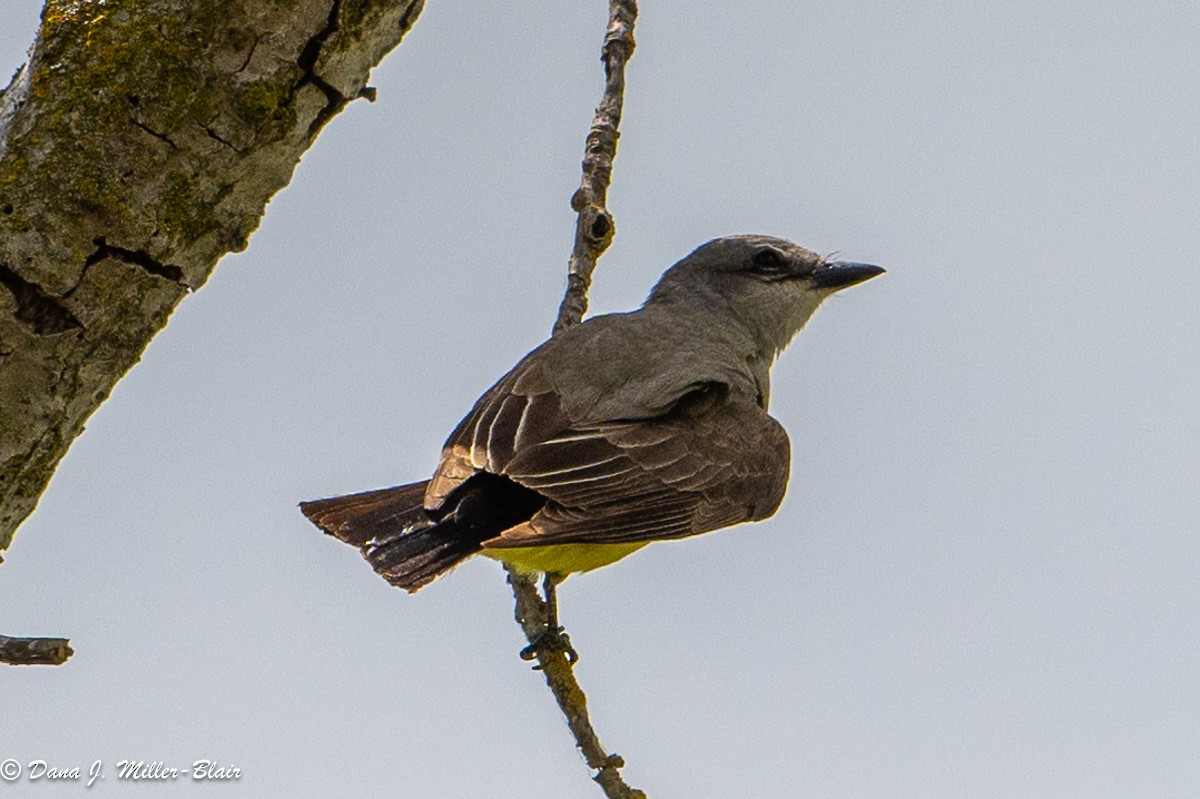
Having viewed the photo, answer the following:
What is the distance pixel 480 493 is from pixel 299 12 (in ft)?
8.40

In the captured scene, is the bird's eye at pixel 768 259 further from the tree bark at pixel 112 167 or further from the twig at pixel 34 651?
the twig at pixel 34 651

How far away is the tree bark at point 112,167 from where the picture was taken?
10.4 ft

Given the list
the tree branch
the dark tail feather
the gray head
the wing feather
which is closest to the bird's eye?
the gray head

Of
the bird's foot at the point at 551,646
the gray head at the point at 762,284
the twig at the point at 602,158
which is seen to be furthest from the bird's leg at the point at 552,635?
the gray head at the point at 762,284

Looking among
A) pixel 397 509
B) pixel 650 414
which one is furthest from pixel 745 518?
pixel 397 509

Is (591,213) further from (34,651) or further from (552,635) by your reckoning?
(34,651)

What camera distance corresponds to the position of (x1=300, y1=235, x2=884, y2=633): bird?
522 centimetres

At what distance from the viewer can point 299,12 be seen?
329 cm

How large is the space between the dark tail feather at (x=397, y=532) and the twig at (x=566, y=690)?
0.57 meters

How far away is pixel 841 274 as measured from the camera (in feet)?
26.7

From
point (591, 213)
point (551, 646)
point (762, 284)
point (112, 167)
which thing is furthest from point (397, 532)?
point (762, 284)

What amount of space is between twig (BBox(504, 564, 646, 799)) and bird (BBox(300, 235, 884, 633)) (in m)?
0.13

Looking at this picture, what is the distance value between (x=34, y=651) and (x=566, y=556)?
3.06 metres

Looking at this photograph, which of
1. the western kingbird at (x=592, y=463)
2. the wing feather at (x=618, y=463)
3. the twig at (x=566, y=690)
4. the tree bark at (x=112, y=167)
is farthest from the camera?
the wing feather at (x=618, y=463)
